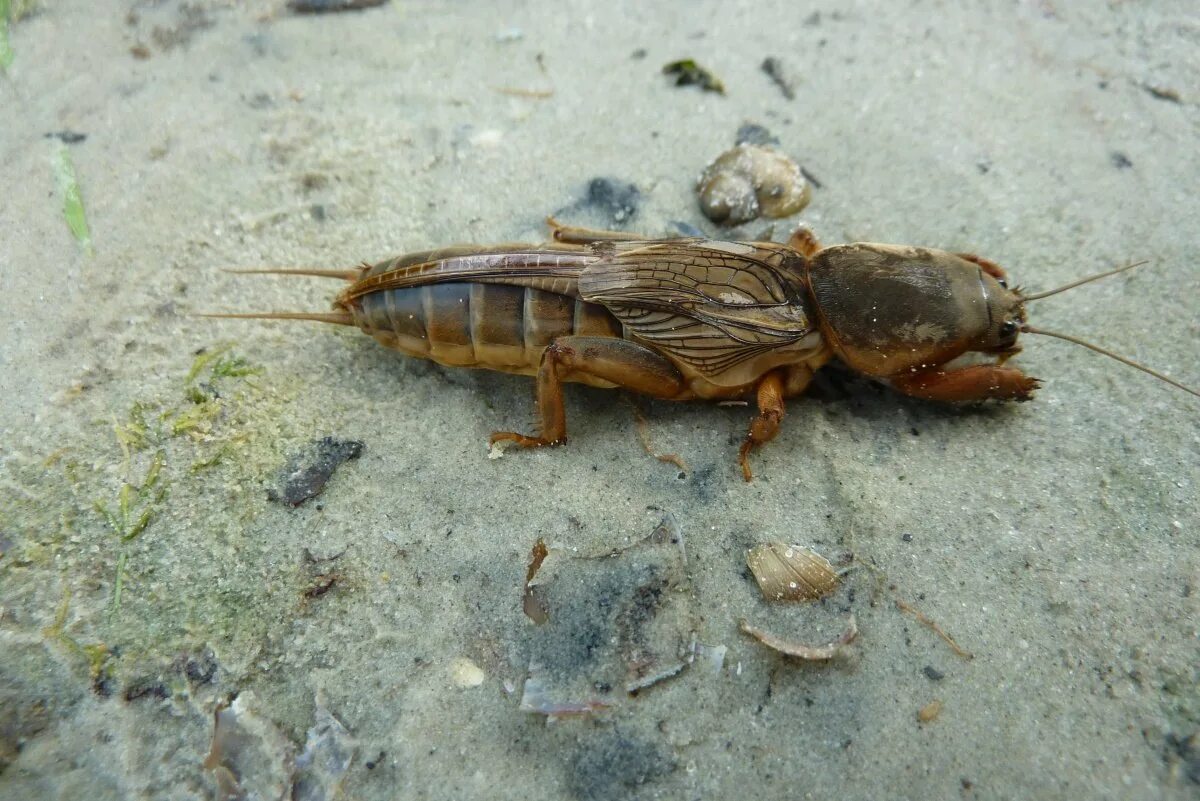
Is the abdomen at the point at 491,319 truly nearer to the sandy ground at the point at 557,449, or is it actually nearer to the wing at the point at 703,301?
the wing at the point at 703,301

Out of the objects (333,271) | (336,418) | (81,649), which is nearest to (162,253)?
(333,271)

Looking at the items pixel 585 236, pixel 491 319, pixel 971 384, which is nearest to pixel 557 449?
pixel 491 319

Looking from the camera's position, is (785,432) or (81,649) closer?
(81,649)

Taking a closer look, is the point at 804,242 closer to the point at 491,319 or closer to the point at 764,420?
the point at 764,420

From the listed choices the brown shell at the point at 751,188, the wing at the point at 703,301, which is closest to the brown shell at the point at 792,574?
the wing at the point at 703,301

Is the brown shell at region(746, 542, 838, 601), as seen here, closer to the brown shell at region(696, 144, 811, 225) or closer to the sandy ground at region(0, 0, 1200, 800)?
the sandy ground at region(0, 0, 1200, 800)

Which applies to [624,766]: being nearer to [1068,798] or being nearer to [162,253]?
[1068,798]

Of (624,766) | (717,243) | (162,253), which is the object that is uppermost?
(717,243)
